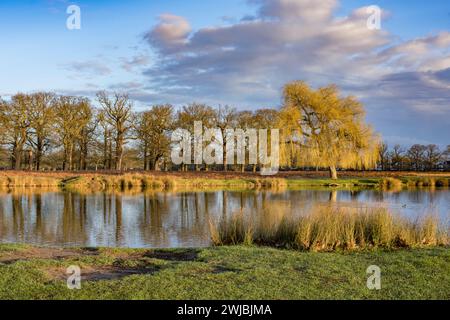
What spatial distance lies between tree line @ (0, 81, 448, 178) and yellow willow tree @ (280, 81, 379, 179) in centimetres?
9

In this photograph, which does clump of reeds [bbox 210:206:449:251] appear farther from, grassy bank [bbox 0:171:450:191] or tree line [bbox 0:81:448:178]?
tree line [bbox 0:81:448:178]

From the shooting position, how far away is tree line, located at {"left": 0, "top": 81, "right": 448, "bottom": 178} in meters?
41.4

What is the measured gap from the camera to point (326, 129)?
41656 millimetres

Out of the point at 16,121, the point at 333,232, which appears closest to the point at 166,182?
the point at 16,121

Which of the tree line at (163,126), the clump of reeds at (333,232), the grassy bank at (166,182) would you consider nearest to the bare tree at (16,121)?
the tree line at (163,126)

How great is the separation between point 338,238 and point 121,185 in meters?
30.4

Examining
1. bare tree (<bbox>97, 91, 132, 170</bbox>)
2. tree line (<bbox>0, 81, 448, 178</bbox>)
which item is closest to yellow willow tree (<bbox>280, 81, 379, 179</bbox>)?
tree line (<bbox>0, 81, 448, 178</bbox>)

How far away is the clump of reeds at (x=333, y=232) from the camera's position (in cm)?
1030

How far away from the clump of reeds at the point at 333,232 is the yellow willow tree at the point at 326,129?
29.6 metres

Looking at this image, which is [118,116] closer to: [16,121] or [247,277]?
[16,121]

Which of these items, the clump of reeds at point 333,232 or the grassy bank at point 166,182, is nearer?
the clump of reeds at point 333,232

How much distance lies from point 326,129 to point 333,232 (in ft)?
106

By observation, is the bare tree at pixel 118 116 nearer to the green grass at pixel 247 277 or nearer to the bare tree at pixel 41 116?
the bare tree at pixel 41 116
